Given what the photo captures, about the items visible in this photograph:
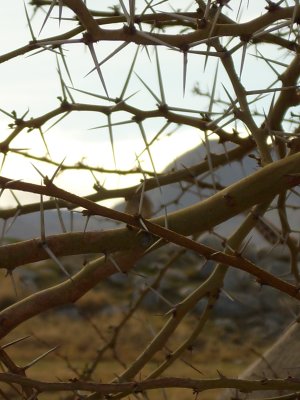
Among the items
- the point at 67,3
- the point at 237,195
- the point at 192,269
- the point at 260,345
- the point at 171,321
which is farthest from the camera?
the point at 192,269

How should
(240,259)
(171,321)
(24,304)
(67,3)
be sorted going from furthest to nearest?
(171,321) → (24,304) → (240,259) → (67,3)

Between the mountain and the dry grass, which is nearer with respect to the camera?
the mountain

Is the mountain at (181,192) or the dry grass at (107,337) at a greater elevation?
the mountain at (181,192)

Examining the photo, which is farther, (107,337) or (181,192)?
(107,337)

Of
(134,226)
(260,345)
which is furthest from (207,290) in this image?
(260,345)

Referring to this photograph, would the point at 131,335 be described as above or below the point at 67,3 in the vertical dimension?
below

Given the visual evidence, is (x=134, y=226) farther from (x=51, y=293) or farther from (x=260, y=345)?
(x=260, y=345)

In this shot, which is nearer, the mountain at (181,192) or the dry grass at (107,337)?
the mountain at (181,192)

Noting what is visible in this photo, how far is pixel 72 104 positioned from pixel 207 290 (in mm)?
649

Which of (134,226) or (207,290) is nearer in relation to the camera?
(134,226)

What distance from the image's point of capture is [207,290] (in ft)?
6.81

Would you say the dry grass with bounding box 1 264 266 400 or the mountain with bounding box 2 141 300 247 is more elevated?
the mountain with bounding box 2 141 300 247

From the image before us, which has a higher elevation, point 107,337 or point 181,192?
point 181,192

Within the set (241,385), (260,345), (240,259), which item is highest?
(240,259)
